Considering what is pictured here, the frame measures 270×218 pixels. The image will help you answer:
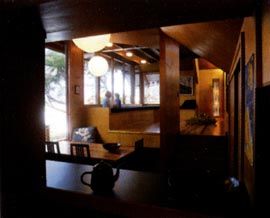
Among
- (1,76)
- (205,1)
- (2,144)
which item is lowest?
(2,144)

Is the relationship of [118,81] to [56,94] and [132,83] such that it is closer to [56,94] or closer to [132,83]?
[132,83]

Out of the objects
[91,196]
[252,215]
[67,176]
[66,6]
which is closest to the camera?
[252,215]

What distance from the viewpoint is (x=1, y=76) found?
1196 millimetres

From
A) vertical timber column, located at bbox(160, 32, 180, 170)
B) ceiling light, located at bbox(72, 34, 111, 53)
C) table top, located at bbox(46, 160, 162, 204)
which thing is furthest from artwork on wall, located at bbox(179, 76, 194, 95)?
table top, located at bbox(46, 160, 162, 204)

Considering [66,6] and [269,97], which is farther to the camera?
[66,6]

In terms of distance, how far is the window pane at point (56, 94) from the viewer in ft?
17.0

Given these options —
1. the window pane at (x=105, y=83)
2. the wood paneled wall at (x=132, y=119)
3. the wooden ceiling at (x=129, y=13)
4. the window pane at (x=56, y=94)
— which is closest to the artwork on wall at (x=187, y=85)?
the wood paneled wall at (x=132, y=119)

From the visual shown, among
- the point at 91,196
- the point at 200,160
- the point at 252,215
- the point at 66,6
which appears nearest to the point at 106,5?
the point at 66,6

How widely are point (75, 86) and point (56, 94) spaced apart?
48 cm

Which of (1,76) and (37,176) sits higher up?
(1,76)

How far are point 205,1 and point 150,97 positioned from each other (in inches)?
366

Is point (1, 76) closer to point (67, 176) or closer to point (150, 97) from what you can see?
point (67, 176)

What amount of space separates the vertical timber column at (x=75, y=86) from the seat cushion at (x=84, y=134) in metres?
0.19

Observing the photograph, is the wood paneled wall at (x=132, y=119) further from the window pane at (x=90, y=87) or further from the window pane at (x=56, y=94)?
the window pane at (x=90, y=87)
